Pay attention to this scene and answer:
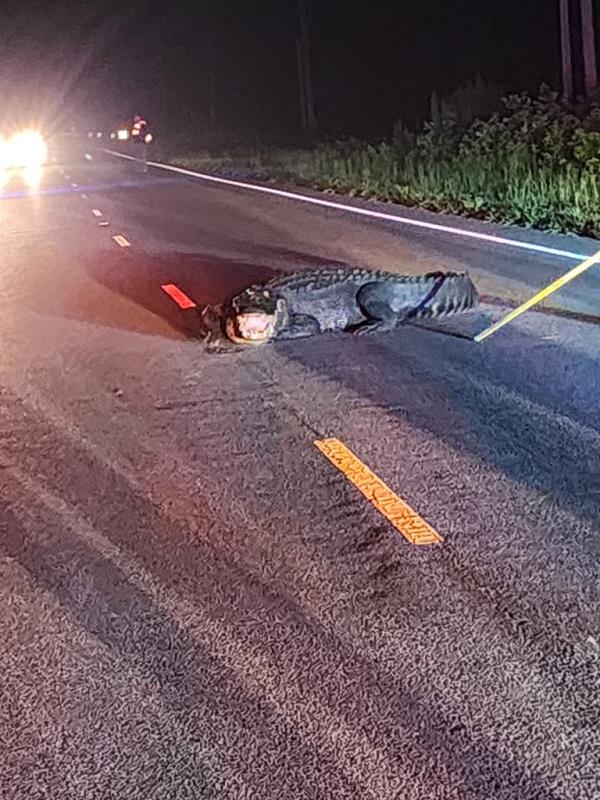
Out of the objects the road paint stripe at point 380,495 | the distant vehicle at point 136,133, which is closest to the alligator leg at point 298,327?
the road paint stripe at point 380,495

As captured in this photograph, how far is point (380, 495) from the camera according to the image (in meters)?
6.05

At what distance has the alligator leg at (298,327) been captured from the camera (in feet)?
32.3

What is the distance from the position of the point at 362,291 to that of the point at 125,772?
22.1 ft

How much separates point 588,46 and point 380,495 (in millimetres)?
A: 16913

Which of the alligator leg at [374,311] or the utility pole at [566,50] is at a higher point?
the utility pole at [566,50]

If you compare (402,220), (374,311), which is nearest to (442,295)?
(374,311)

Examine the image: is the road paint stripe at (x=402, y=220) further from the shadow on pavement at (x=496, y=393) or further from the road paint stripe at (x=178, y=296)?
the shadow on pavement at (x=496, y=393)

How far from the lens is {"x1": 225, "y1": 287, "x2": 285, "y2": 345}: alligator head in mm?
9562

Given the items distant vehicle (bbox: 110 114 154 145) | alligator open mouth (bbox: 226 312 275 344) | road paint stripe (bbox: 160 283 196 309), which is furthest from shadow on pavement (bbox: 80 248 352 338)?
distant vehicle (bbox: 110 114 154 145)

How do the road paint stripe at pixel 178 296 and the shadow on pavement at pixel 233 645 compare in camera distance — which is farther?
the road paint stripe at pixel 178 296

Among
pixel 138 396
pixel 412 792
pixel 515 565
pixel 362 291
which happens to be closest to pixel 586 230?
pixel 362 291

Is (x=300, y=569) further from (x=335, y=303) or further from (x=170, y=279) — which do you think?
(x=170, y=279)

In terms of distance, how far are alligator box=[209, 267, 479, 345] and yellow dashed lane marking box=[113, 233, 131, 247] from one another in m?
7.43

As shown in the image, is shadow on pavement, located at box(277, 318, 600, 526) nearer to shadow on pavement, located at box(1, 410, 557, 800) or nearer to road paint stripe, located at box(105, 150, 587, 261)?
shadow on pavement, located at box(1, 410, 557, 800)
